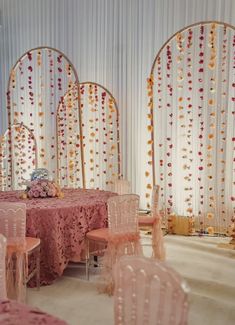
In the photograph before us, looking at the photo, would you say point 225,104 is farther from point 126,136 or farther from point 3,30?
point 3,30

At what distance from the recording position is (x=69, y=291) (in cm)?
365

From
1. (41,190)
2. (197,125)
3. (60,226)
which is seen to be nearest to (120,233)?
(60,226)

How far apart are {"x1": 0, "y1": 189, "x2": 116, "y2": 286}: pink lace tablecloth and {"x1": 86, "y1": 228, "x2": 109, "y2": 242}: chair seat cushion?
0.09m

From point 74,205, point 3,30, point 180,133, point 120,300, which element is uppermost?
point 3,30

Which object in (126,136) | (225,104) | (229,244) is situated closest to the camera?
(229,244)

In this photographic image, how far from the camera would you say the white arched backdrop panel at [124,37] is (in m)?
5.98

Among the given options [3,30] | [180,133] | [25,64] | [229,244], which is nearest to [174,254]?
[229,244]

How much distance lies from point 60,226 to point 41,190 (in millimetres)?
720

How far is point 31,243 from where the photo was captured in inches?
142

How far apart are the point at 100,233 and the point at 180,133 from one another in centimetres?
259

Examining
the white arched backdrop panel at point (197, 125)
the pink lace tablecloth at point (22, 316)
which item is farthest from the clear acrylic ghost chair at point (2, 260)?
the white arched backdrop panel at point (197, 125)

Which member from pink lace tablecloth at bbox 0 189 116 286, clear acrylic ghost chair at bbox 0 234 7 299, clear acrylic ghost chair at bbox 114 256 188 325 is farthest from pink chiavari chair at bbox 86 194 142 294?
clear acrylic ghost chair at bbox 114 256 188 325

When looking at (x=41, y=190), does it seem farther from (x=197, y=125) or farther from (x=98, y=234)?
(x=197, y=125)

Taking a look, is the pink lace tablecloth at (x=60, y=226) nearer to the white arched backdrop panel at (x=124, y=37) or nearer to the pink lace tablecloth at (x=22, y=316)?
the pink lace tablecloth at (x=22, y=316)
